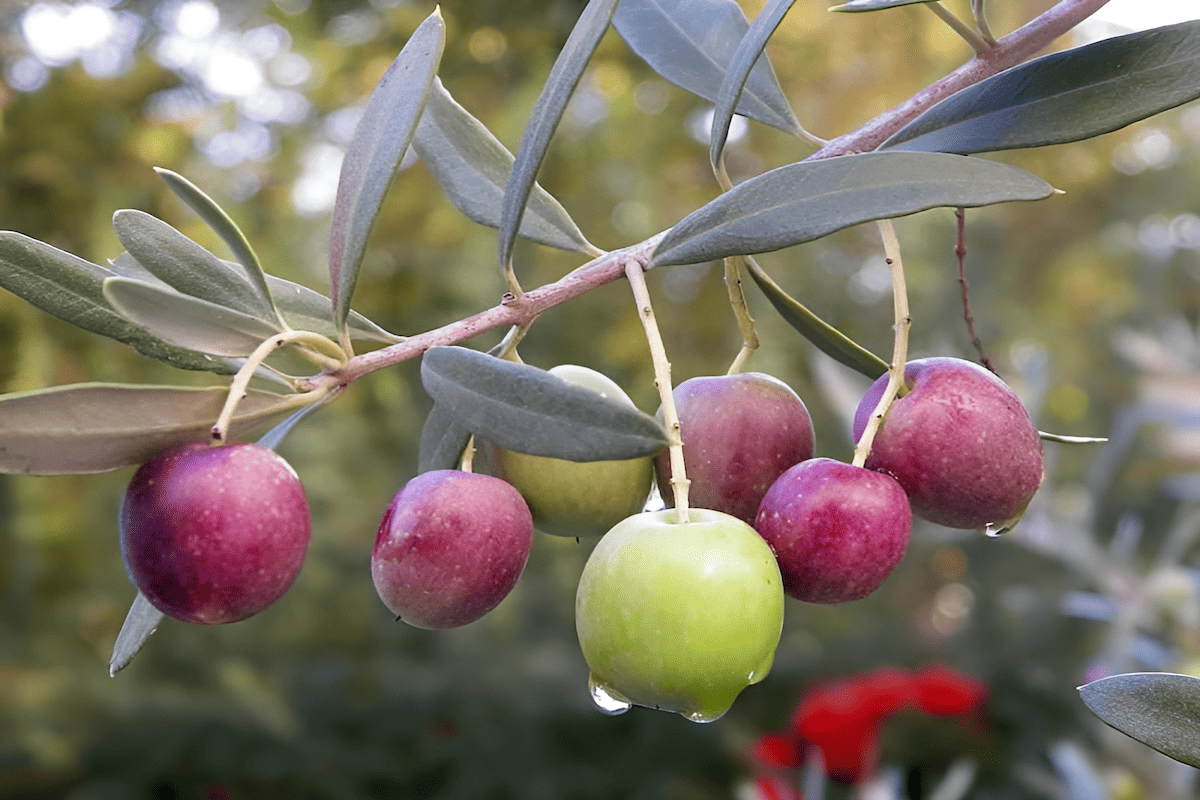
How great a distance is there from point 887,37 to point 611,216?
4.77ft

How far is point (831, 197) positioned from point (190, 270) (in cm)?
36

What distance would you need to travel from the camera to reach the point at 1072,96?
1.76ft

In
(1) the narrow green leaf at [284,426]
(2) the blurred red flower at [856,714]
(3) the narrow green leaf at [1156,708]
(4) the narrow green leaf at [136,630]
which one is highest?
(1) the narrow green leaf at [284,426]

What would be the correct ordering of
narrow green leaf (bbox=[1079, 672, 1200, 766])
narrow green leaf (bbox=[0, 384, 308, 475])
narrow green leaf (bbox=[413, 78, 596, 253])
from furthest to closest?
narrow green leaf (bbox=[413, 78, 596, 253]), narrow green leaf (bbox=[1079, 672, 1200, 766]), narrow green leaf (bbox=[0, 384, 308, 475])

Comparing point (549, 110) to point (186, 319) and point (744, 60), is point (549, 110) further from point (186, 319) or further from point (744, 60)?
point (186, 319)

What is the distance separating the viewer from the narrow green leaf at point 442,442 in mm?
628

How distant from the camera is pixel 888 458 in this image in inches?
22.4

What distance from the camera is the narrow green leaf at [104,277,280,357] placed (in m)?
0.43

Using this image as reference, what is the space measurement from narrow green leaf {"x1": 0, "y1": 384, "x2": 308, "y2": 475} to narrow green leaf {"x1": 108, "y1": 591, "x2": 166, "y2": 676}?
119 millimetres

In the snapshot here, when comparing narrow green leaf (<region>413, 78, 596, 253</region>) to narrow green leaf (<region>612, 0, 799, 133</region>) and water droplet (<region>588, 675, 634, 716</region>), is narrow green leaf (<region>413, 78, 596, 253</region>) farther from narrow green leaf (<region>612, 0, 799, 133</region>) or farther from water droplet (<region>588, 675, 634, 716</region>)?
water droplet (<region>588, 675, 634, 716</region>)

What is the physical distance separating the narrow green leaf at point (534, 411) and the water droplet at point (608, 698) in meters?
0.15

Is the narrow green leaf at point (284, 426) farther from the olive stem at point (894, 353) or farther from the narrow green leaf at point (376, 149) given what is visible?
the olive stem at point (894, 353)

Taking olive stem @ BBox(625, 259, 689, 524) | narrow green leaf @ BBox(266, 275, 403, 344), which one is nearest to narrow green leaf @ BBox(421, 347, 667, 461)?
olive stem @ BBox(625, 259, 689, 524)

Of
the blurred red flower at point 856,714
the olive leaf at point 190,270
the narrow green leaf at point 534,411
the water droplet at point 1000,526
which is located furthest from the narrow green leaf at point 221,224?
the blurred red flower at point 856,714
